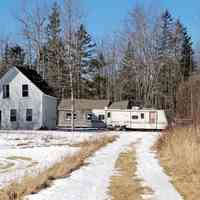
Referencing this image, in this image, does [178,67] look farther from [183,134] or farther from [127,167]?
[127,167]

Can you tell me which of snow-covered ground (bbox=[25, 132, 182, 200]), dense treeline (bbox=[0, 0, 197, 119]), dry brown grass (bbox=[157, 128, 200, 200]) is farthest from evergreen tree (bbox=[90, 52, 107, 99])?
snow-covered ground (bbox=[25, 132, 182, 200])

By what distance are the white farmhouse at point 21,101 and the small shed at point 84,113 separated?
7238mm

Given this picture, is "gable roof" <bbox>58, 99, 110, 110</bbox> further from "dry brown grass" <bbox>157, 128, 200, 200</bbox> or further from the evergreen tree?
"dry brown grass" <bbox>157, 128, 200, 200</bbox>

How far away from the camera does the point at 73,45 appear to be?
143ft

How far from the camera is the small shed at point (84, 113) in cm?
4666

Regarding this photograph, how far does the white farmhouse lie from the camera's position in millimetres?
40312

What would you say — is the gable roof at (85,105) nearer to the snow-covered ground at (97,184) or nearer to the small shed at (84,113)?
the small shed at (84,113)

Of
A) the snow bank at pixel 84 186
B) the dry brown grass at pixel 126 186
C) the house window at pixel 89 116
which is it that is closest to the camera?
the snow bank at pixel 84 186

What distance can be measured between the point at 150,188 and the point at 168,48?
49.8 metres

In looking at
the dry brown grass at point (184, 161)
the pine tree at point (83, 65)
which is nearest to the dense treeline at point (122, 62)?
the pine tree at point (83, 65)

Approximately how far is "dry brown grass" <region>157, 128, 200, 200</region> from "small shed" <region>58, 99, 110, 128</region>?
95.3ft

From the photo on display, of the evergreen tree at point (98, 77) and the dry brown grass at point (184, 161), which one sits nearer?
the dry brown grass at point (184, 161)

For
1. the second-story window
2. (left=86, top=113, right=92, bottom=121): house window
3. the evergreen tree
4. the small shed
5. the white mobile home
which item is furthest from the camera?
the evergreen tree

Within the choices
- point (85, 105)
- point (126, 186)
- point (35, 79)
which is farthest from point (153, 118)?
point (126, 186)
